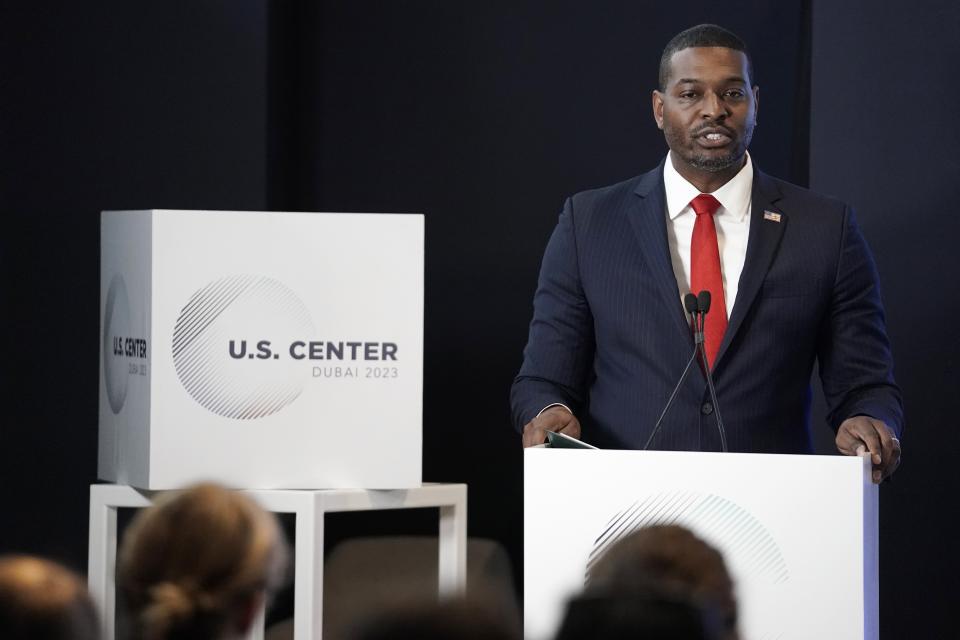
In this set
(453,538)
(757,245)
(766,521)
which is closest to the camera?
(766,521)

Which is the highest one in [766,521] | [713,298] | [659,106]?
[659,106]

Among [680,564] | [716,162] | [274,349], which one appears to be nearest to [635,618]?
[680,564]

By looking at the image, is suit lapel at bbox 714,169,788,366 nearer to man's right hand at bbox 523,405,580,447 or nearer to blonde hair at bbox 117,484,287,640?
man's right hand at bbox 523,405,580,447

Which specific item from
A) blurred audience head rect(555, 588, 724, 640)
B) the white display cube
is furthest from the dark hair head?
blurred audience head rect(555, 588, 724, 640)

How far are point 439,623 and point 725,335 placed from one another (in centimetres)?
224

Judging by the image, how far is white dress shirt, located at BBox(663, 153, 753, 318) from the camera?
11.8ft

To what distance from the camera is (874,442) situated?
306cm

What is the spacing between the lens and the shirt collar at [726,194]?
12.0 ft

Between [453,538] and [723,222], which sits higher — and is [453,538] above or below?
below

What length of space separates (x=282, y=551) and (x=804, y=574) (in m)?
1.32

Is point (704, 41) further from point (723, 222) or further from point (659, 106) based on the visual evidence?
point (723, 222)

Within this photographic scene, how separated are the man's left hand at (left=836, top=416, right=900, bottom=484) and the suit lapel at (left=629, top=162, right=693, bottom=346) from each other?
1.60ft

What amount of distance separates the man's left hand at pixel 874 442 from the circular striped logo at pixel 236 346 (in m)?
1.41

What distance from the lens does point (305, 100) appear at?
512cm
